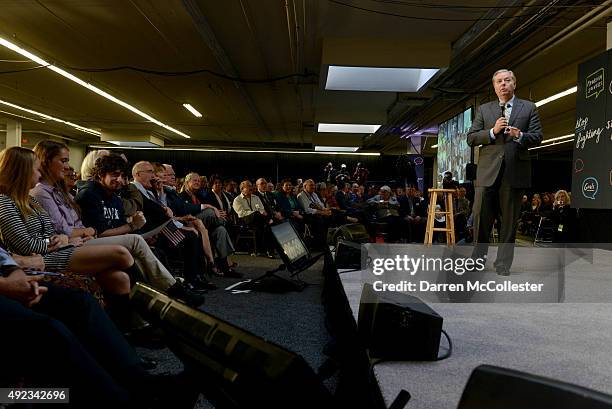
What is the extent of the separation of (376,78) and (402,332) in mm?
5961

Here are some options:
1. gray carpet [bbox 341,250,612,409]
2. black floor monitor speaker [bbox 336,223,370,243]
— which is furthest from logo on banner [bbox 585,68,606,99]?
black floor monitor speaker [bbox 336,223,370,243]

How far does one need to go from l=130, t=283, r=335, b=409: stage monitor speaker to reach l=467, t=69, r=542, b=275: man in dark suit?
2524mm

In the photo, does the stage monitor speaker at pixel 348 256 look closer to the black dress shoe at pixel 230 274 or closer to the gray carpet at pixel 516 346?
the gray carpet at pixel 516 346

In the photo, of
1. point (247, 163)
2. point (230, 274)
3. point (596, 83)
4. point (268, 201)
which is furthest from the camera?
point (247, 163)

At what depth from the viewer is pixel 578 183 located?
16.5 ft

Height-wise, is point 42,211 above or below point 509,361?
above

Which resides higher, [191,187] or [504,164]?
[504,164]

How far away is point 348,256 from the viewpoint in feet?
13.5

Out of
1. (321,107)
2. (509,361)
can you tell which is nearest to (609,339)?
(509,361)

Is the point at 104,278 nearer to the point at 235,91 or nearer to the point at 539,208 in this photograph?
the point at 235,91

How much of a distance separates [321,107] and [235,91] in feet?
6.41

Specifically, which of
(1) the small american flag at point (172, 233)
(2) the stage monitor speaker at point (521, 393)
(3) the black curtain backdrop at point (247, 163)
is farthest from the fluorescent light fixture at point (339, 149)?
(2) the stage monitor speaker at point (521, 393)

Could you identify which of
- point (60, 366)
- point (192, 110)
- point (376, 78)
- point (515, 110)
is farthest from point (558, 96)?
point (60, 366)

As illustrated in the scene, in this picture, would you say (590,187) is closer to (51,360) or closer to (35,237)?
(35,237)
